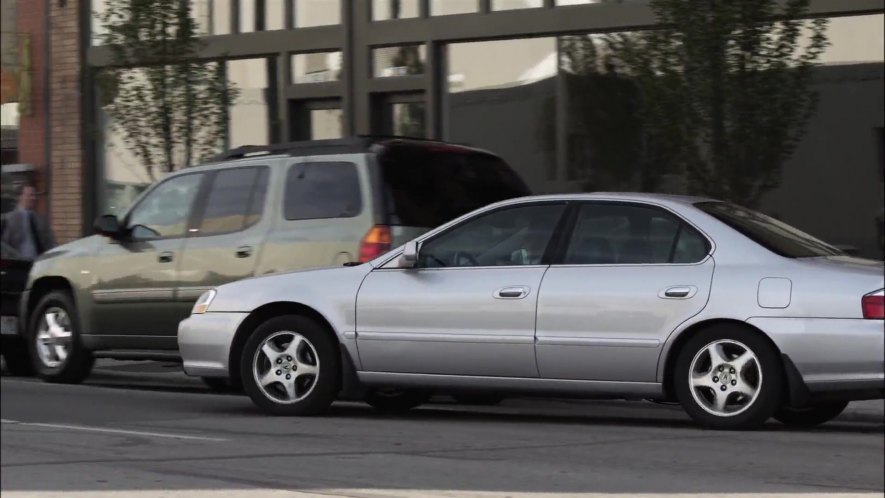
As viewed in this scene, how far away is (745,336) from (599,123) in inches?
306

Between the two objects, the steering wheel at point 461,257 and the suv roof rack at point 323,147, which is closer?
the steering wheel at point 461,257

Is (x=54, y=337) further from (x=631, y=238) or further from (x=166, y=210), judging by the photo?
(x=631, y=238)

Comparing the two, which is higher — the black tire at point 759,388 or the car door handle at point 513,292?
the car door handle at point 513,292

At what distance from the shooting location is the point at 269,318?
418 inches

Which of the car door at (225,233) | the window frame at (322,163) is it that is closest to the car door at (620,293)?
the window frame at (322,163)

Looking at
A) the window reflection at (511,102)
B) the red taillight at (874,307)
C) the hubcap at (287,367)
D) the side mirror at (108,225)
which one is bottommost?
the hubcap at (287,367)

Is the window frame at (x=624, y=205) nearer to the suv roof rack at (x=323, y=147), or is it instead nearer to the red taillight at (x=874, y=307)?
the red taillight at (x=874, y=307)

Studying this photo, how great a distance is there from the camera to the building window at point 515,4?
17031 millimetres

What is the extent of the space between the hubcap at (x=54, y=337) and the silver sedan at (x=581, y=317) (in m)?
3.22

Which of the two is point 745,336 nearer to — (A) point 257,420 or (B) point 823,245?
(B) point 823,245

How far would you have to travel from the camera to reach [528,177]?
1714 cm

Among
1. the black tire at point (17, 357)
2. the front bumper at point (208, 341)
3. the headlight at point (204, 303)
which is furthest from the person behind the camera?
the black tire at point (17, 357)

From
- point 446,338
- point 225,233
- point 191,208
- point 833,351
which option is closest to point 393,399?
point 446,338

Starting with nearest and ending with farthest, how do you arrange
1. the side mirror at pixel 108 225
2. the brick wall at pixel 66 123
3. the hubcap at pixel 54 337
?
the side mirror at pixel 108 225, the hubcap at pixel 54 337, the brick wall at pixel 66 123
